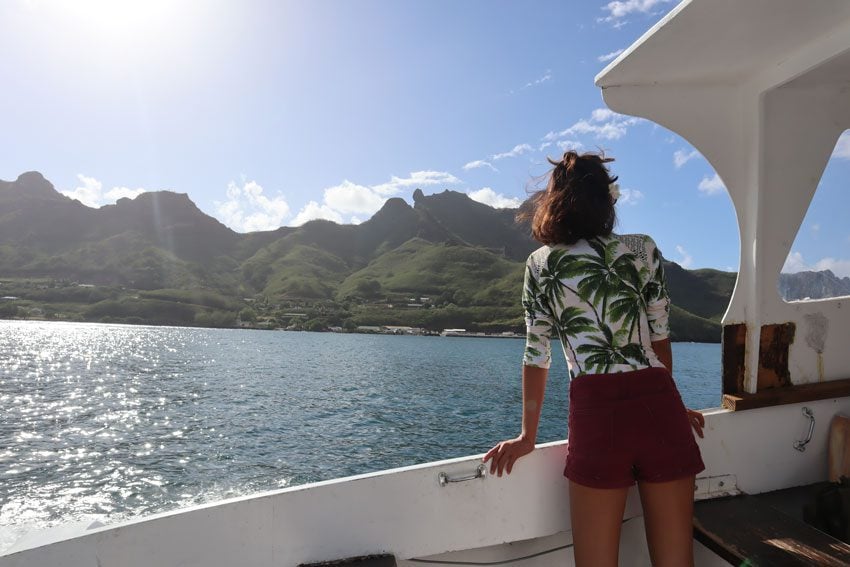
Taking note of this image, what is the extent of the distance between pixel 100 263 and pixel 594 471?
480 ft

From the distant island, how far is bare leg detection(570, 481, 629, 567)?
3232 inches

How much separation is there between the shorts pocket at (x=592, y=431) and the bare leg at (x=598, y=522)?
0.13 m

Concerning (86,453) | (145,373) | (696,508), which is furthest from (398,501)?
(145,373)

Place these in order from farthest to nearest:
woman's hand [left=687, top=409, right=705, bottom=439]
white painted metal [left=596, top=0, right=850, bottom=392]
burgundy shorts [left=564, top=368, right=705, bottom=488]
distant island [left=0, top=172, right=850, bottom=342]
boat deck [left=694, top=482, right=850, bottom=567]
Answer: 1. distant island [left=0, top=172, right=850, bottom=342]
2. white painted metal [left=596, top=0, right=850, bottom=392]
3. woman's hand [left=687, top=409, right=705, bottom=439]
4. boat deck [left=694, top=482, right=850, bottom=567]
5. burgundy shorts [left=564, top=368, right=705, bottom=488]

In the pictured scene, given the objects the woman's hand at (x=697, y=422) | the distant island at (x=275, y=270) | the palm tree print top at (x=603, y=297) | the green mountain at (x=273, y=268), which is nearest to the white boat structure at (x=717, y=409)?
the woman's hand at (x=697, y=422)

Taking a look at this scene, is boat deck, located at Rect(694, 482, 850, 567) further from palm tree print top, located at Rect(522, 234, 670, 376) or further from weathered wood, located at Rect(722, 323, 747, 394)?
palm tree print top, located at Rect(522, 234, 670, 376)

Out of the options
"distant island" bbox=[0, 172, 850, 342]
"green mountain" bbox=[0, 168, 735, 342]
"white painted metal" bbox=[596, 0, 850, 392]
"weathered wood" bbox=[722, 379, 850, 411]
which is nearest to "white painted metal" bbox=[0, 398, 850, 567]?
"weathered wood" bbox=[722, 379, 850, 411]

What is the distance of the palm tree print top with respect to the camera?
5.18 ft

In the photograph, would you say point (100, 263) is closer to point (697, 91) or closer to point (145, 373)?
point (145, 373)

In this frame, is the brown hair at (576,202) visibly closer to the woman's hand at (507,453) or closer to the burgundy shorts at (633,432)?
the burgundy shorts at (633,432)

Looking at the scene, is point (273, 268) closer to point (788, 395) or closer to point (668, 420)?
point (788, 395)

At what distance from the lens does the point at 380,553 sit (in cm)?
197

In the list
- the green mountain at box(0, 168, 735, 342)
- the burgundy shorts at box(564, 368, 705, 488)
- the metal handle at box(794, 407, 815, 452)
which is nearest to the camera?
the burgundy shorts at box(564, 368, 705, 488)

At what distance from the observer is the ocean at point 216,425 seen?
1219 centimetres
